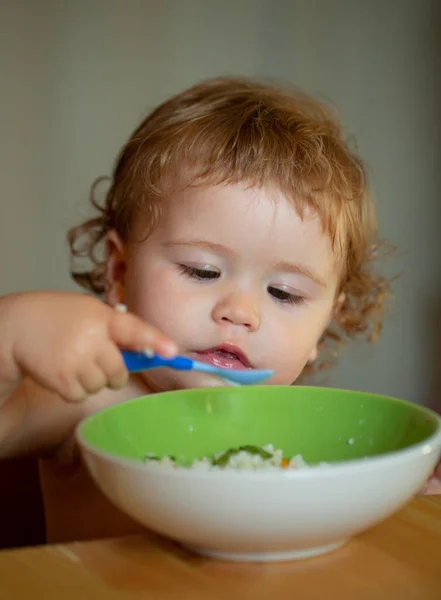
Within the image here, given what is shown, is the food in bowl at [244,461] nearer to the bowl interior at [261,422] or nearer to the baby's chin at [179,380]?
the bowl interior at [261,422]

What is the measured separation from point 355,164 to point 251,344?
0.48m

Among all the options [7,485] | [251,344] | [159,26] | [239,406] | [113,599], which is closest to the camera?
[113,599]

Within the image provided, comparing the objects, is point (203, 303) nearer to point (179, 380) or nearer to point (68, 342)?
point (179, 380)

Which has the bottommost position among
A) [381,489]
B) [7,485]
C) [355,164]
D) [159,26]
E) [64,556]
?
[7,485]

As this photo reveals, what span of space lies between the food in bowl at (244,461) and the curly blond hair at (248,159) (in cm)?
46

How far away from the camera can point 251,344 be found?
1061mm

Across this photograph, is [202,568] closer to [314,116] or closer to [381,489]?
[381,489]

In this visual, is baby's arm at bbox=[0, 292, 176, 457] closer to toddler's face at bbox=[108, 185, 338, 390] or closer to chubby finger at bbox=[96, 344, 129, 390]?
chubby finger at bbox=[96, 344, 129, 390]

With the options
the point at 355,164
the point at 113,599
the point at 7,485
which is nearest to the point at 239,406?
the point at 113,599

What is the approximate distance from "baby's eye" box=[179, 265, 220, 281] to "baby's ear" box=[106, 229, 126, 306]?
19cm

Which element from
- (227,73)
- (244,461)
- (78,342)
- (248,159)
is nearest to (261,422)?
(244,461)

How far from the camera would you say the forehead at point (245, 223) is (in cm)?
106

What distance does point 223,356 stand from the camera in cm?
105

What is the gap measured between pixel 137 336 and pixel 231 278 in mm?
410
